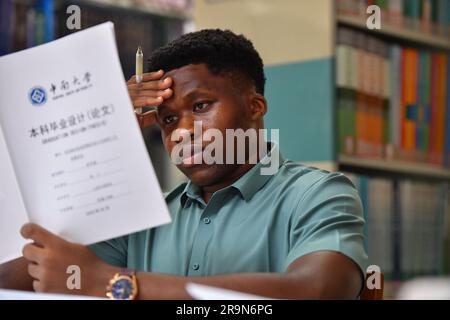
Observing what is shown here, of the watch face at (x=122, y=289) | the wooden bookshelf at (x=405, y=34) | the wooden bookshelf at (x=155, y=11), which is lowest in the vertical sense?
the watch face at (x=122, y=289)

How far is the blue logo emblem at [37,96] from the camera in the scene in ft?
2.56

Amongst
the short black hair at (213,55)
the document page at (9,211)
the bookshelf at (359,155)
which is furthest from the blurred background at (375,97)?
the document page at (9,211)

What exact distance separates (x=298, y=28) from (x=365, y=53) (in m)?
0.17

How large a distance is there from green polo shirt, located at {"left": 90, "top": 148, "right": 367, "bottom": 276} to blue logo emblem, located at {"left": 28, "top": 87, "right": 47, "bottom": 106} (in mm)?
171

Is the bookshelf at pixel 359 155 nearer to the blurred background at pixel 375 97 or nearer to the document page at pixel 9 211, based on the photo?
the blurred background at pixel 375 97

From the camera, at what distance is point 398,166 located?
1727mm

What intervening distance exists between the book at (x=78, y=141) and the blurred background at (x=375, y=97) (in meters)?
0.58

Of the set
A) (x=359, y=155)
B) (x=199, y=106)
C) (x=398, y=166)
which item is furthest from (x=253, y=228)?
(x=398, y=166)

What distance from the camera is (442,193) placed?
1844 millimetres

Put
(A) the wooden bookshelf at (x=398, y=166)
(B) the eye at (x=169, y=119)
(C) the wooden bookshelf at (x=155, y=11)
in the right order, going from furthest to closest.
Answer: (A) the wooden bookshelf at (x=398, y=166), (C) the wooden bookshelf at (x=155, y=11), (B) the eye at (x=169, y=119)

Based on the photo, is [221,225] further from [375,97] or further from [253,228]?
[375,97]

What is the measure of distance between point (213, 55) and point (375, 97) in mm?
859

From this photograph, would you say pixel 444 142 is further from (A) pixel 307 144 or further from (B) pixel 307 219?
(B) pixel 307 219

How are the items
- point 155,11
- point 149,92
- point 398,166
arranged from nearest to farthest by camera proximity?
point 149,92
point 398,166
point 155,11
